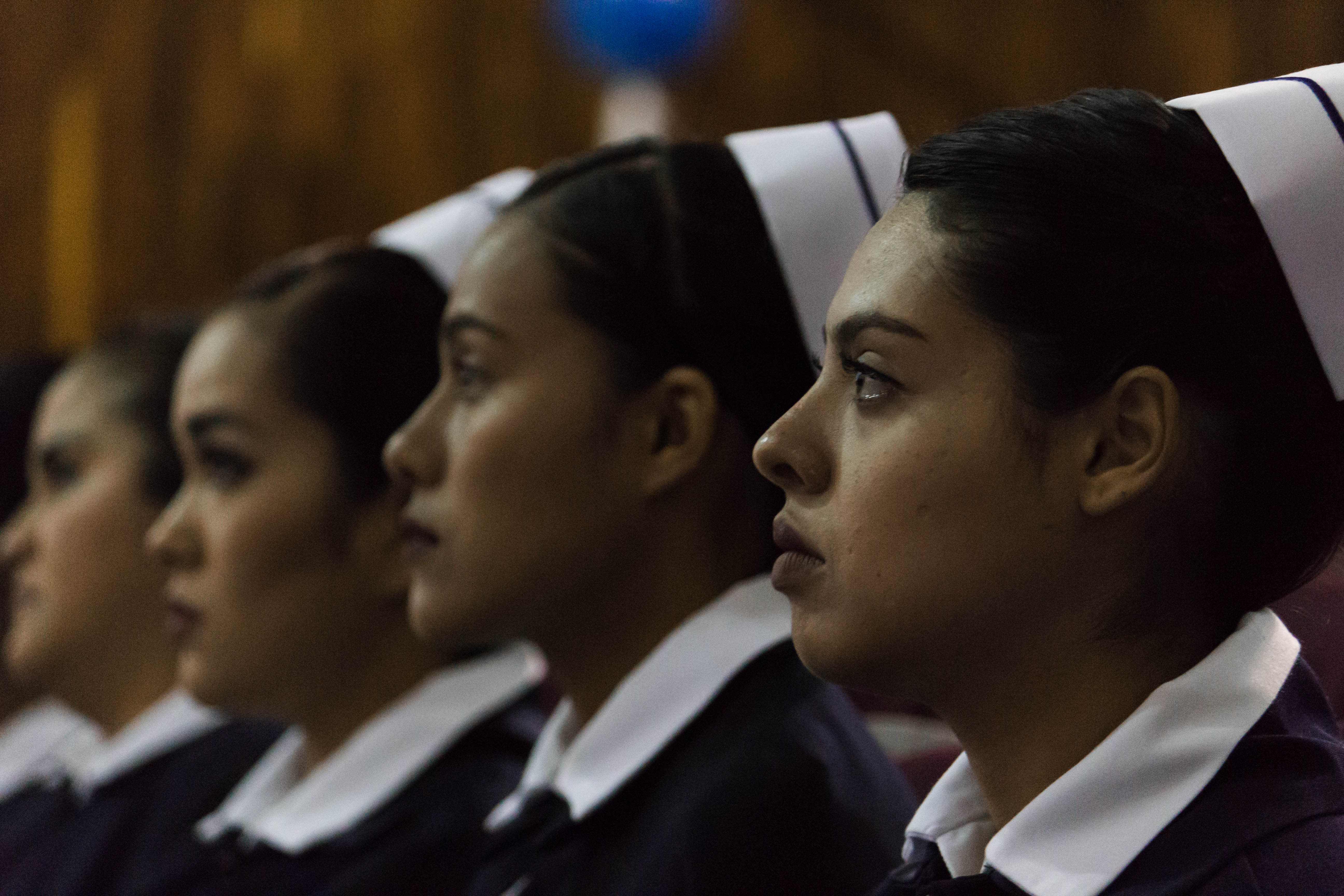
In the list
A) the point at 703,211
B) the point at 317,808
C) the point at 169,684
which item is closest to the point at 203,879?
the point at 317,808

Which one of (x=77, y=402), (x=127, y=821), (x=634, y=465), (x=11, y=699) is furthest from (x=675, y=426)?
(x=11, y=699)

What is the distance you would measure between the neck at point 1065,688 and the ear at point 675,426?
372mm

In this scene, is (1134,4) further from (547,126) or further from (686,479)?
(547,126)

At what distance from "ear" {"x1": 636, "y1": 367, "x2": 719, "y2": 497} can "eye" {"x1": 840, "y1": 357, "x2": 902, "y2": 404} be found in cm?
31

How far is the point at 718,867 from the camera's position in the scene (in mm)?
969

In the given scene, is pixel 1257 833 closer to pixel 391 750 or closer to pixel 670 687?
pixel 670 687

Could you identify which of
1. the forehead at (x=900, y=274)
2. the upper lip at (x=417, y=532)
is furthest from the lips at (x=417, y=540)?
the forehead at (x=900, y=274)

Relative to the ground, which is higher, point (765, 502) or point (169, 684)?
point (765, 502)

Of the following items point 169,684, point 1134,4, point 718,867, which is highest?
point 1134,4

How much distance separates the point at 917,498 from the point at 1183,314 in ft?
0.49

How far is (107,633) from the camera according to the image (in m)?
1.78

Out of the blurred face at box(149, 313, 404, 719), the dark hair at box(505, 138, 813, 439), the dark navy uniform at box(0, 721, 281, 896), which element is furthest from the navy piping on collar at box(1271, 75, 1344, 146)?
the dark navy uniform at box(0, 721, 281, 896)

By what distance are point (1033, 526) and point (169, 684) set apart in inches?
52.3

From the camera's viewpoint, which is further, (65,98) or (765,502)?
(65,98)
